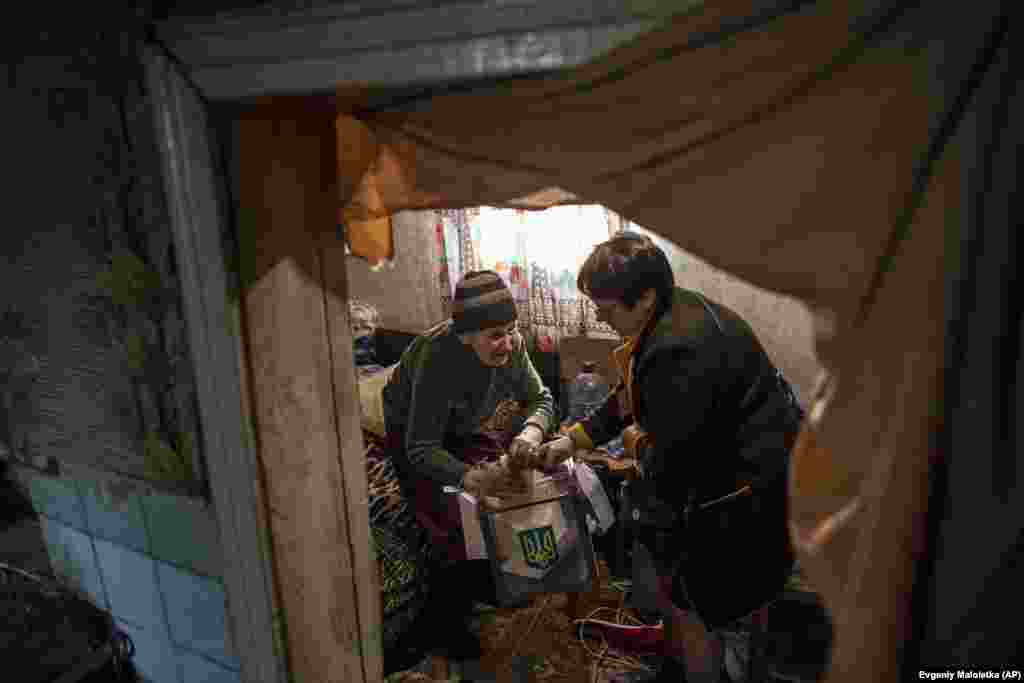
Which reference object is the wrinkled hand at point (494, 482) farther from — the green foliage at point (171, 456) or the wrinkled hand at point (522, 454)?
the green foliage at point (171, 456)

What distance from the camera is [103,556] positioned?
231 cm

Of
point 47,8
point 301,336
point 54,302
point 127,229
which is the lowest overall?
point 301,336

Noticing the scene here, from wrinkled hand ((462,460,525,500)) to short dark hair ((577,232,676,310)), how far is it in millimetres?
1065

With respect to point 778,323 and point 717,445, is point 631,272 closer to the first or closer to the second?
point 717,445

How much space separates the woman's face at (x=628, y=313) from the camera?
2.57m

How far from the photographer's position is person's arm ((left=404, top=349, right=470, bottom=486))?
3.25 metres

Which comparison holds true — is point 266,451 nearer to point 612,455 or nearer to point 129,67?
point 129,67

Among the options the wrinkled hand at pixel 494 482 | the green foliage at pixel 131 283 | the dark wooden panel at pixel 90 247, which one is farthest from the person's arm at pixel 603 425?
the green foliage at pixel 131 283

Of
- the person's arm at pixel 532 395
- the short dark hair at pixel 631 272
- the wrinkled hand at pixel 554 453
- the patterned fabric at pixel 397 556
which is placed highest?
the short dark hair at pixel 631 272

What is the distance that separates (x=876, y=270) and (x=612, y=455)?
3081 mm

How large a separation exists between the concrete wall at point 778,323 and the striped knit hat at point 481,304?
936 mm

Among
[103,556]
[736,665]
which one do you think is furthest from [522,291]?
[103,556]

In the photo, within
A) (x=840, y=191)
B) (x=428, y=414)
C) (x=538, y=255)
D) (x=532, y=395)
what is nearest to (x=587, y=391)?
(x=532, y=395)

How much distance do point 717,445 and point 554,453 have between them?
3.01ft
